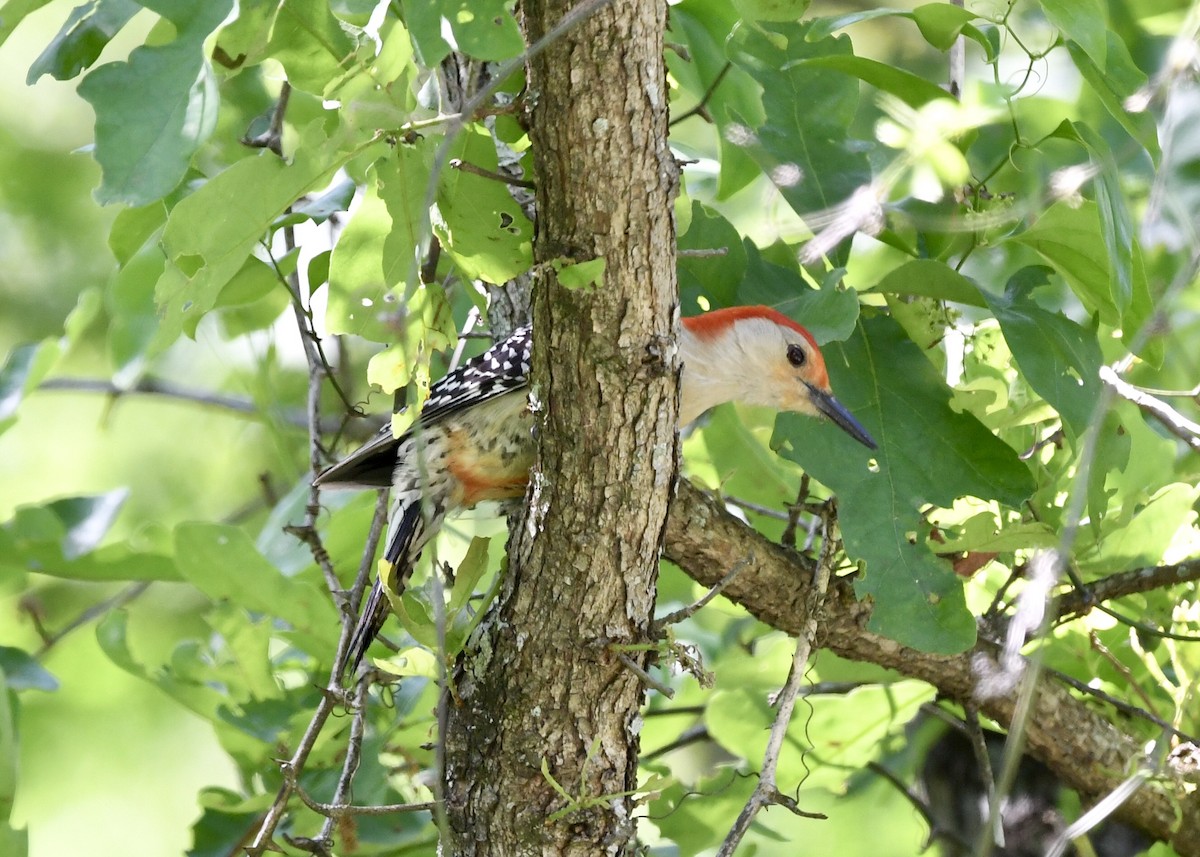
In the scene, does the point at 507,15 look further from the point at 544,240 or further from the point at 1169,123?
the point at 1169,123

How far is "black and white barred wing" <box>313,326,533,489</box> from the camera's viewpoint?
116 inches

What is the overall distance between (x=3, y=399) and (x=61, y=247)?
308cm

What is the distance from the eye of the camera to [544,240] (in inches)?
78.1

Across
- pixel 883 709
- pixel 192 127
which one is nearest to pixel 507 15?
pixel 192 127

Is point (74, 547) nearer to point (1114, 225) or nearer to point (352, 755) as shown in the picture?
point (352, 755)

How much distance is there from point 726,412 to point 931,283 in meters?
0.85

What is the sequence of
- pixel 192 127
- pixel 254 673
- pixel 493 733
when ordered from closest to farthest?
pixel 192 127, pixel 493 733, pixel 254 673

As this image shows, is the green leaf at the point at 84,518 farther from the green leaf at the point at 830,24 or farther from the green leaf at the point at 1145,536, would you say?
the green leaf at the point at 1145,536

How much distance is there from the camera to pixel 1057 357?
245 cm

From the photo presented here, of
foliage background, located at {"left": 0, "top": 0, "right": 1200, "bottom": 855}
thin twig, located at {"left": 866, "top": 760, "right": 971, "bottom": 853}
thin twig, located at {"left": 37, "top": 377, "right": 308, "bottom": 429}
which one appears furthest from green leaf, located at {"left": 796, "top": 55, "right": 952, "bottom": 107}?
thin twig, located at {"left": 37, "top": 377, "right": 308, "bottom": 429}

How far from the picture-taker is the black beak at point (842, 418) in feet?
8.48

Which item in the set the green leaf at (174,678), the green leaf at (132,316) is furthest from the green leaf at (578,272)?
the green leaf at (174,678)

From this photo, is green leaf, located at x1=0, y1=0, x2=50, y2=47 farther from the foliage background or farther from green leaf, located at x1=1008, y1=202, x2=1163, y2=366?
green leaf, located at x1=1008, y1=202, x2=1163, y2=366

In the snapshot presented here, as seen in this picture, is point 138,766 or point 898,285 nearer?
point 898,285
